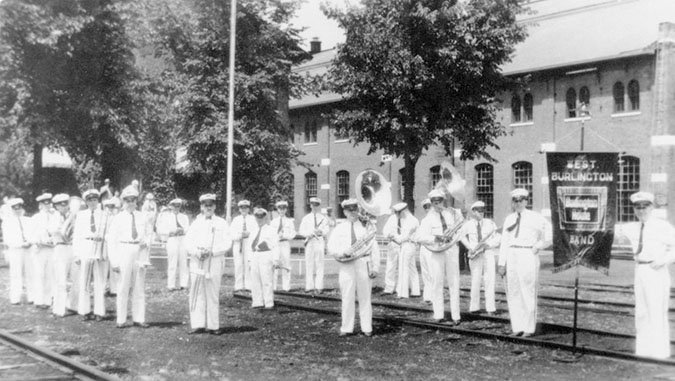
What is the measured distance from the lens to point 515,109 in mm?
41156

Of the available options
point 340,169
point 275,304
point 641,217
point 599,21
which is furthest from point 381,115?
point 340,169

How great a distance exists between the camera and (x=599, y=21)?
1581 inches

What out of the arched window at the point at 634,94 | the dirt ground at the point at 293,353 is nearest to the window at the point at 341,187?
the arched window at the point at 634,94

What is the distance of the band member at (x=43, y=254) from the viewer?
15688 mm

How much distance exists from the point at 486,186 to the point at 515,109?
14.5 feet

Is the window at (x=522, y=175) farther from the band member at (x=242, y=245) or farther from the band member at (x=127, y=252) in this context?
the band member at (x=127, y=252)

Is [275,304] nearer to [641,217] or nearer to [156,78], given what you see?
[641,217]

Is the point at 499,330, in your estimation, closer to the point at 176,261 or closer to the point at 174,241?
the point at 176,261

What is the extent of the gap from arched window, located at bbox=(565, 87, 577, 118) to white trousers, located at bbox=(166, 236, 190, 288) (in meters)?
24.7

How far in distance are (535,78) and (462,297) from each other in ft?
80.3

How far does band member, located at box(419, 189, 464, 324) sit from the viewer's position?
43.7 feet

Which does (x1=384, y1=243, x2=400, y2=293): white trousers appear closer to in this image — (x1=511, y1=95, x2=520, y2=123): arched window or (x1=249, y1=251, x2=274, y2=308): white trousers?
Result: (x1=249, y1=251, x2=274, y2=308): white trousers

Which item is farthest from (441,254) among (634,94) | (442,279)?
(634,94)

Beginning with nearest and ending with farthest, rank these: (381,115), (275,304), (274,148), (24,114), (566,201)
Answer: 1. (566,201)
2. (275,304)
3. (381,115)
4. (24,114)
5. (274,148)
